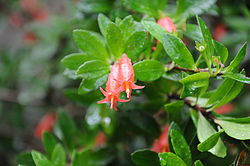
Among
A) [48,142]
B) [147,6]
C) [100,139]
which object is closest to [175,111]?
[147,6]

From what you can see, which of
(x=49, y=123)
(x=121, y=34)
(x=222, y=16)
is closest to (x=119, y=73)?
(x=121, y=34)

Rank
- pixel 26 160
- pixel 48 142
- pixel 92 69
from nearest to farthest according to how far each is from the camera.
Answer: pixel 92 69 → pixel 26 160 → pixel 48 142

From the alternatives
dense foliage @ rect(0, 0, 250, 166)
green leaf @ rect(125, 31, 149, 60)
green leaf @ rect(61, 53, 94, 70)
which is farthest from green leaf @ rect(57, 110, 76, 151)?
green leaf @ rect(125, 31, 149, 60)

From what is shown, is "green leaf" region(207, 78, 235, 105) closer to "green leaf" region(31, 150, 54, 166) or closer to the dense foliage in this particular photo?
the dense foliage

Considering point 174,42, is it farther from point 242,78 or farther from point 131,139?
point 131,139

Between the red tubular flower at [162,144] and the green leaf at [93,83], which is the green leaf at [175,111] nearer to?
the red tubular flower at [162,144]

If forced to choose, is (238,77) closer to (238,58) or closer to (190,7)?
(238,58)

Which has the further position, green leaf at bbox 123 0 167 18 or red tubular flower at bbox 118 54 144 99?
green leaf at bbox 123 0 167 18
